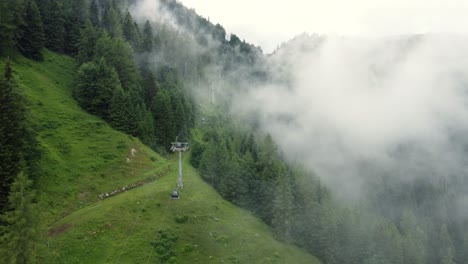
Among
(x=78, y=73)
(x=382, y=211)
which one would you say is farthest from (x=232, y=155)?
(x=382, y=211)

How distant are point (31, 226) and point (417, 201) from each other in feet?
617

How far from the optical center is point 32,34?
11319cm

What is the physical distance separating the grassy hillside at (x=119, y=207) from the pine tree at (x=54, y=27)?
2389 centimetres

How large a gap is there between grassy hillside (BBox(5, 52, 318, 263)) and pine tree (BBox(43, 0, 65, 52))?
23.9 metres

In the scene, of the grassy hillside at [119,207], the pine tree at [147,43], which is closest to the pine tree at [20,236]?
the grassy hillside at [119,207]

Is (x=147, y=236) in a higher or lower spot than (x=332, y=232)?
lower

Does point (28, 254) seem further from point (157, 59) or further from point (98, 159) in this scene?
point (157, 59)

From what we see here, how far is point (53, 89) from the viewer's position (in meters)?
104

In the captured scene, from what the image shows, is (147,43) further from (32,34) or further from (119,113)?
(119,113)

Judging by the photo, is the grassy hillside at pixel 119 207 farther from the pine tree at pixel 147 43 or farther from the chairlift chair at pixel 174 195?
the pine tree at pixel 147 43

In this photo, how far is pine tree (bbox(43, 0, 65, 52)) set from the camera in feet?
413

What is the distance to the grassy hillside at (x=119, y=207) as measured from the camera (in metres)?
67.4

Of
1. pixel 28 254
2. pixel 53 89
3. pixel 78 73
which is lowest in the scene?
pixel 28 254

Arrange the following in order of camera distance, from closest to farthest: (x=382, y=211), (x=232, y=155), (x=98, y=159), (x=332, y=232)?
(x=98, y=159), (x=332, y=232), (x=232, y=155), (x=382, y=211)
